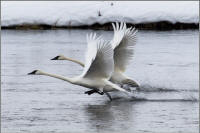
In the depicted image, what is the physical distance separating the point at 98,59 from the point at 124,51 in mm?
2031

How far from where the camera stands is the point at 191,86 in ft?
39.6

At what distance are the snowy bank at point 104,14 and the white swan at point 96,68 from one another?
13087 mm

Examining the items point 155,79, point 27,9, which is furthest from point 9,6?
point 155,79

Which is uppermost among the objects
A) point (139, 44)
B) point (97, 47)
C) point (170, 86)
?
point (97, 47)

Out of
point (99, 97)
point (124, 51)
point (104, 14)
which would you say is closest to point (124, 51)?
point (124, 51)

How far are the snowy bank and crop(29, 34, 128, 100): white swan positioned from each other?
42.9 ft

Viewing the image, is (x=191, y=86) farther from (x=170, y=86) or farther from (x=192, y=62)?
(x=192, y=62)

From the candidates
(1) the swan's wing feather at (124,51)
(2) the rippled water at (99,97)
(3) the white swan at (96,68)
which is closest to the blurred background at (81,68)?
(2) the rippled water at (99,97)

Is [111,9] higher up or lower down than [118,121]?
lower down

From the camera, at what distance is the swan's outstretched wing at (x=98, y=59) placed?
990 centimetres

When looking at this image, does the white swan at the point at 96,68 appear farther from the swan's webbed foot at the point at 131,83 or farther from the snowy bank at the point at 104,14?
the snowy bank at the point at 104,14

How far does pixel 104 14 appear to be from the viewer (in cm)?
2442

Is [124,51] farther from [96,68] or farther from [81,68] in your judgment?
[81,68]

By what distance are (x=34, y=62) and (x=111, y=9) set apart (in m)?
9.59
